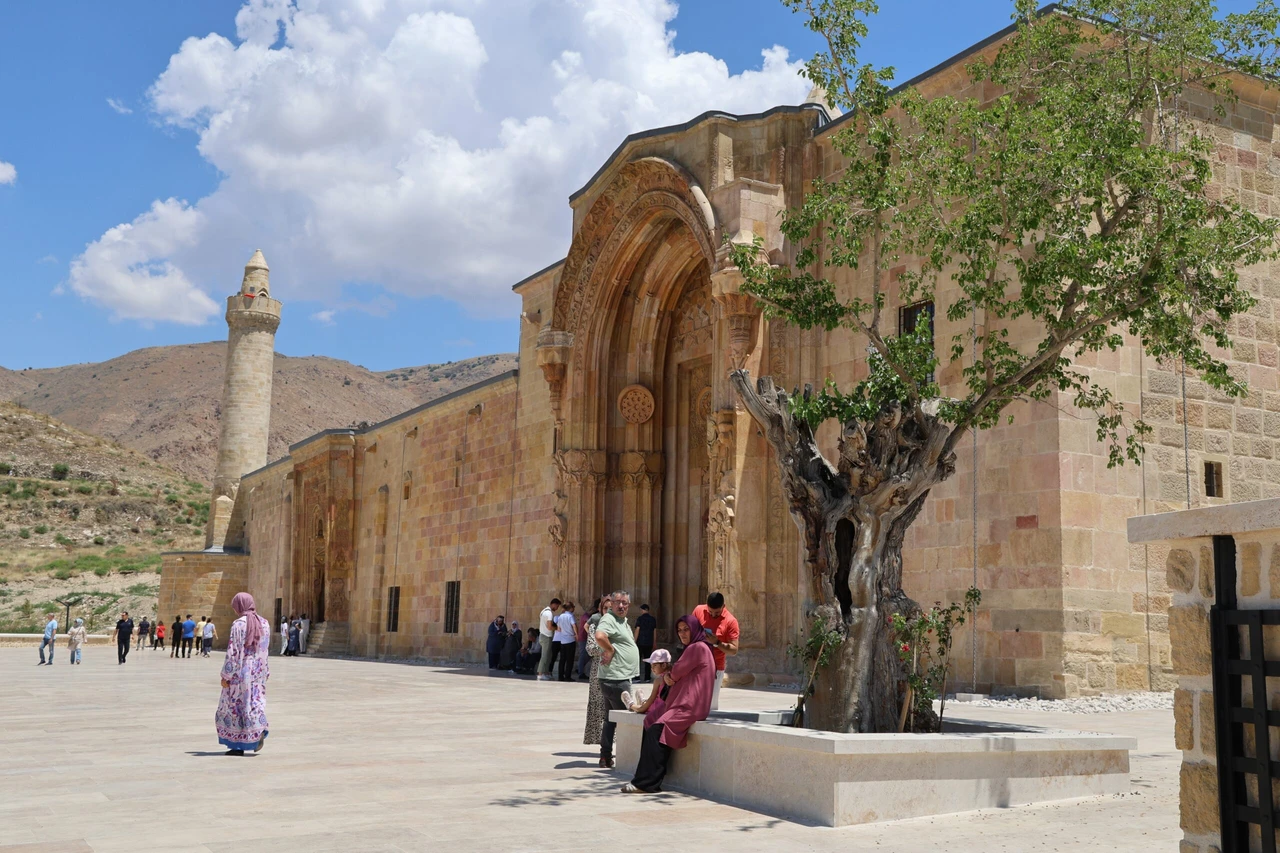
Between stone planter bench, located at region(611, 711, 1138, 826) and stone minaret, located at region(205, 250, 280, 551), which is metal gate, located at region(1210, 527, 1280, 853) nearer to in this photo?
stone planter bench, located at region(611, 711, 1138, 826)

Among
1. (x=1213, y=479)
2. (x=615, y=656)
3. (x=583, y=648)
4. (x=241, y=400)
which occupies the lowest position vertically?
(x=583, y=648)

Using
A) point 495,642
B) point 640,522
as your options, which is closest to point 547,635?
point 640,522

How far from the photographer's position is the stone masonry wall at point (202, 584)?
42312mm

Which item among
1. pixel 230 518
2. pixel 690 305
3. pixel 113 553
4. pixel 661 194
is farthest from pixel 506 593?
pixel 113 553

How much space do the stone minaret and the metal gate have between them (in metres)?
43.5

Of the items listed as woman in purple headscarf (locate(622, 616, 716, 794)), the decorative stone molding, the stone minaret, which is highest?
the stone minaret

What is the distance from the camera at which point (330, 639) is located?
32.6 metres

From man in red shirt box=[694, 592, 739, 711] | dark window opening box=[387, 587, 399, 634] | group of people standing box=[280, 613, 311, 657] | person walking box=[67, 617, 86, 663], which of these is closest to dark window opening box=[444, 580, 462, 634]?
dark window opening box=[387, 587, 399, 634]

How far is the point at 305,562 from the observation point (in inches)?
1355

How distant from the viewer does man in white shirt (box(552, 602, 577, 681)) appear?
18859 millimetres

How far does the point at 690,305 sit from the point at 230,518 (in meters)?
29.9

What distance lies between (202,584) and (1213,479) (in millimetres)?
37439

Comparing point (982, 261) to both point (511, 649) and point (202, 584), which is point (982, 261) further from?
point (202, 584)

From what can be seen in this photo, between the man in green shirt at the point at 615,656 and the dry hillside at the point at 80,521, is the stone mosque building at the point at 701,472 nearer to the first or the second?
the man in green shirt at the point at 615,656
